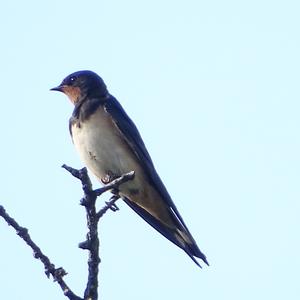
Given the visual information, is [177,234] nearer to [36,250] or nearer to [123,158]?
[123,158]

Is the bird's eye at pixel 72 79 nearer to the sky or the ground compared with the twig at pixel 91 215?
nearer to the sky

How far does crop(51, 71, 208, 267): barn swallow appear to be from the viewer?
653 cm

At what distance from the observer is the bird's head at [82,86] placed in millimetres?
7314

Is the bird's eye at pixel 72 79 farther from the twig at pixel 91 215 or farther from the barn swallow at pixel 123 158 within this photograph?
the twig at pixel 91 215

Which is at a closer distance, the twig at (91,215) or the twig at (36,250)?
the twig at (36,250)

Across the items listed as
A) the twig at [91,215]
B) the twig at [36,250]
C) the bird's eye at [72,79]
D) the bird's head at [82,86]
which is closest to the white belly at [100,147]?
the bird's head at [82,86]

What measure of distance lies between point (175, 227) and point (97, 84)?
1.74 meters

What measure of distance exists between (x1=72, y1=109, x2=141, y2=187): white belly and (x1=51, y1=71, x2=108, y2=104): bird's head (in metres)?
0.57

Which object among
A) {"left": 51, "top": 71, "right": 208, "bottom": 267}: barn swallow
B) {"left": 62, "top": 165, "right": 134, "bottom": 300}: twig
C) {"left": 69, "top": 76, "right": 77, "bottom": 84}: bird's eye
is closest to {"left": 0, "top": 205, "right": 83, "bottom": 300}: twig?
{"left": 62, "top": 165, "right": 134, "bottom": 300}: twig

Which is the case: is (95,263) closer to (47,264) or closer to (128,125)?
(47,264)

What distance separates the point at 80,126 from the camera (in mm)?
6590

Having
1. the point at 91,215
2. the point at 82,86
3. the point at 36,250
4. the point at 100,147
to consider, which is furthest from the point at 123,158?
the point at 36,250

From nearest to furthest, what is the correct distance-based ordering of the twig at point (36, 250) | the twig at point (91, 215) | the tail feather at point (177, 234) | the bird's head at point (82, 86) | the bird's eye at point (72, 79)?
the twig at point (36, 250) → the twig at point (91, 215) → the tail feather at point (177, 234) → the bird's head at point (82, 86) → the bird's eye at point (72, 79)

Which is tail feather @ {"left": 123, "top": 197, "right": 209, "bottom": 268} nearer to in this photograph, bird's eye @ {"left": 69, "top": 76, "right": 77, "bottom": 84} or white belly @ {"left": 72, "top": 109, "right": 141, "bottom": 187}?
white belly @ {"left": 72, "top": 109, "right": 141, "bottom": 187}
